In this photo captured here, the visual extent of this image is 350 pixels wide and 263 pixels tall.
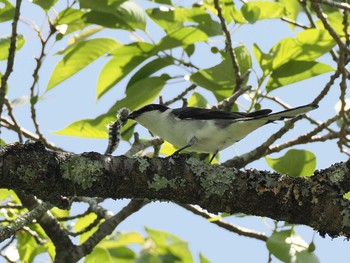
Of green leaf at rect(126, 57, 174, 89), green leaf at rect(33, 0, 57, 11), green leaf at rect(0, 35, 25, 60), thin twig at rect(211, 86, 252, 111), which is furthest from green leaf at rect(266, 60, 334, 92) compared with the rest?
green leaf at rect(0, 35, 25, 60)

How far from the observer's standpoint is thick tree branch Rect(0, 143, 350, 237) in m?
3.08

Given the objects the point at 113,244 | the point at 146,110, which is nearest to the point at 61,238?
the point at 113,244

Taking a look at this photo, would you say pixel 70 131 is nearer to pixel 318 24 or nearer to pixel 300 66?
pixel 300 66

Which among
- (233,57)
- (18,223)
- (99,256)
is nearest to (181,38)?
(233,57)

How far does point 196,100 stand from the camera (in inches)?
211

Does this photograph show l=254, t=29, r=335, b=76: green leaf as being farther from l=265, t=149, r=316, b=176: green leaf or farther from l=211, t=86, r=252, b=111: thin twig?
l=265, t=149, r=316, b=176: green leaf

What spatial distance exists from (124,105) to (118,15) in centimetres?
60

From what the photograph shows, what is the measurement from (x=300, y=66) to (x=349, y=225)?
1782 mm

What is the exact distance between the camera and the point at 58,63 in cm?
509

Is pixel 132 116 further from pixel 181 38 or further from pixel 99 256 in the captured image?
pixel 99 256

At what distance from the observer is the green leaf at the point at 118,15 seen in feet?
15.4

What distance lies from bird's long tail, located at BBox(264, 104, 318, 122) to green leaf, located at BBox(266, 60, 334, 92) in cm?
37

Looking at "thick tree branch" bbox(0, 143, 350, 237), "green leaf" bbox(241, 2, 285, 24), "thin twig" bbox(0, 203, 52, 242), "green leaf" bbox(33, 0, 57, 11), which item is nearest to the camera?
"thick tree branch" bbox(0, 143, 350, 237)

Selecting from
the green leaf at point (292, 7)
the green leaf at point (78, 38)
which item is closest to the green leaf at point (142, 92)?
the green leaf at point (78, 38)
